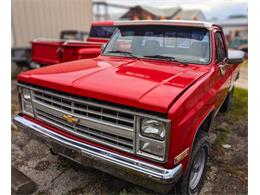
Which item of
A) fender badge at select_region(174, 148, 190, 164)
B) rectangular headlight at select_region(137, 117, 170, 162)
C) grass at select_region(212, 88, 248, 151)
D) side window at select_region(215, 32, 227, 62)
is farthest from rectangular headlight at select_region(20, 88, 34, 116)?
grass at select_region(212, 88, 248, 151)

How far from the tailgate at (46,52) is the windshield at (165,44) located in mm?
2795

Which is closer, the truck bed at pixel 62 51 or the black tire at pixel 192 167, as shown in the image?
the black tire at pixel 192 167

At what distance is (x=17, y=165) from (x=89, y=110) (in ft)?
5.61

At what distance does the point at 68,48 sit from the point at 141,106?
4.14 m

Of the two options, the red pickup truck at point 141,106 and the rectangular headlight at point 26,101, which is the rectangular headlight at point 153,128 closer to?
the red pickup truck at point 141,106

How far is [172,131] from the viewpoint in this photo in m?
2.09

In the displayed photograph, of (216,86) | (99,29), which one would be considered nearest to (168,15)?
(99,29)

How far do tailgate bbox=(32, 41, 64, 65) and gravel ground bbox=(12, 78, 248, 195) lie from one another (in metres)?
2.49

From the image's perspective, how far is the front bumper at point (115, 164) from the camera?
2.16 meters

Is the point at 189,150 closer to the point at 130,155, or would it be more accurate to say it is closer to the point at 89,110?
the point at 130,155

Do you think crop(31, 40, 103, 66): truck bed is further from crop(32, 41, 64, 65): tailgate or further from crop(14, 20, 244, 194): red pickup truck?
crop(14, 20, 244, 194): red pickup truck

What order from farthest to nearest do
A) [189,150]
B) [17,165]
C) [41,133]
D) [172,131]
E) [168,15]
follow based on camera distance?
[168,15] < [17,165] < [41,133] < [189,150] < [172,131]

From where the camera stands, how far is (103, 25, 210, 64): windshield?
3270 mm

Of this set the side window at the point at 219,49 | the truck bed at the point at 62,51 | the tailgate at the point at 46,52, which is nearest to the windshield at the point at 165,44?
the side window at the point at 219,49
